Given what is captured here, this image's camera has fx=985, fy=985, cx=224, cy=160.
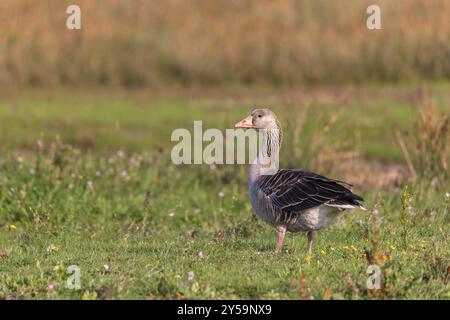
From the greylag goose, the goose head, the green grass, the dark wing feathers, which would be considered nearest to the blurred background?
the green grass

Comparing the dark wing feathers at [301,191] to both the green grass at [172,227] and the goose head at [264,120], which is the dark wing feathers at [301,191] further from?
the goose head at [264,120]

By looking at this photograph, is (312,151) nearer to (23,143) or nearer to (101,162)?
(101,162)

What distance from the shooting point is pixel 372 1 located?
26625 mm

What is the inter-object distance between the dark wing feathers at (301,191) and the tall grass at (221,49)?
47.4ft

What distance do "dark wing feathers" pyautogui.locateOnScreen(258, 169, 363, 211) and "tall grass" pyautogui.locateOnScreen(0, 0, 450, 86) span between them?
14.4 meters

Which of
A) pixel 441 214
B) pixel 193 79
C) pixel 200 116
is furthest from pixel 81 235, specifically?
pixel 193 79

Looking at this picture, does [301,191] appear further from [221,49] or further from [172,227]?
[221,49]

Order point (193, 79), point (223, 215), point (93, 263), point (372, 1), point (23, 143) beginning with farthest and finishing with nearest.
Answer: point (372, 1)
point (193, 79)
point (23, 143)
point (223, 215)
point (93, 263)

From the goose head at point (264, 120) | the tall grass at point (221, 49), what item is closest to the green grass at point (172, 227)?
the goose head at point (264, 120)

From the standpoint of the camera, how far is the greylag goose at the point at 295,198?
356 inches

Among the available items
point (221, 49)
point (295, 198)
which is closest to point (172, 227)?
point (295, 198)

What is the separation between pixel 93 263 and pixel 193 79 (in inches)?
616

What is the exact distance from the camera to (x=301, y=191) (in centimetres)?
935

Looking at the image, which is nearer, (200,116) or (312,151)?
(312,151)
